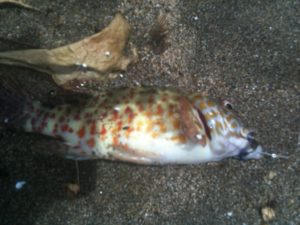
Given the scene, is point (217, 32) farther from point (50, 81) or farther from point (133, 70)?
point (50, 81)

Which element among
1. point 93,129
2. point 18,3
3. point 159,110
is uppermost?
point 18,3

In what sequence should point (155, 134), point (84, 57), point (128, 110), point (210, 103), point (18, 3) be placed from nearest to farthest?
point (155, 134) → point (128, 110) → point (210, 103) → point (84, 57) → point (18, 3)

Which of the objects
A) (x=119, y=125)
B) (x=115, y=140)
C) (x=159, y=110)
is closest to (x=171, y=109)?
(x=159, y=110)

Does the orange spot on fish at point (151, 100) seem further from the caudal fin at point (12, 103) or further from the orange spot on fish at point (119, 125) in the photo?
the caudal fin at point (12, 103)

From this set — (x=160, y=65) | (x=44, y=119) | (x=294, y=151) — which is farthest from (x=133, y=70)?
(x=294, y=151)

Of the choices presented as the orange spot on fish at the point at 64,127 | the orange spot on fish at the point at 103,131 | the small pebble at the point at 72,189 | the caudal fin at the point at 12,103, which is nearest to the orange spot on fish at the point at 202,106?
the orange spot on fish at the point at 103,131

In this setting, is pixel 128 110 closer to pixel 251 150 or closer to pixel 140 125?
pixel 140 125

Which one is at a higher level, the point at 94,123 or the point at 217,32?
the point at 217,32
